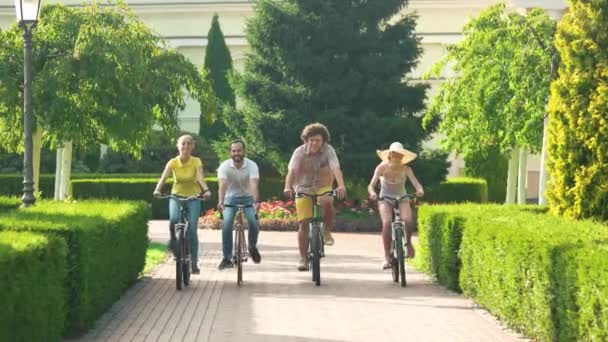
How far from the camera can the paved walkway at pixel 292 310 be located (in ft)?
32.8

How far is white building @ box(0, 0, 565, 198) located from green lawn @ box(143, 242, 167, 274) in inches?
1182

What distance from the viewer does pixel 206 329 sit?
33.6 feet

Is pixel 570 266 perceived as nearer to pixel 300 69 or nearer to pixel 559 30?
pixel 559 30

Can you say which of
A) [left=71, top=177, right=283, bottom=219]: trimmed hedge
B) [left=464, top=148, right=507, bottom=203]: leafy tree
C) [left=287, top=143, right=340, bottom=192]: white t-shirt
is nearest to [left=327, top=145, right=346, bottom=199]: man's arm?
[left=287, top=143, right=340, bottom=192]: white t-shirt

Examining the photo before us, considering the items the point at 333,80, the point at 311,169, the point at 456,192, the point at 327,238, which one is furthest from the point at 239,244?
the point at 456,192

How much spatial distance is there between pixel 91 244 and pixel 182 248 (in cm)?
298

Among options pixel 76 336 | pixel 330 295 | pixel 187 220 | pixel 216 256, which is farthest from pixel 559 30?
pixel 216 256

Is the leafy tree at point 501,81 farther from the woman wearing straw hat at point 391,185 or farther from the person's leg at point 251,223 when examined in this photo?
the person's leg at point 251,223

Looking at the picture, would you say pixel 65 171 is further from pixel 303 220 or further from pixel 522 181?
pixel 303 220

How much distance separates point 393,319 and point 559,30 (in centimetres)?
390

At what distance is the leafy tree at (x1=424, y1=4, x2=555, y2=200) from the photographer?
2447cm

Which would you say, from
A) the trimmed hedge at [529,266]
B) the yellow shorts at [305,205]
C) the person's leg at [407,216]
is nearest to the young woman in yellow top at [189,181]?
the yellow shorts at [305,205]

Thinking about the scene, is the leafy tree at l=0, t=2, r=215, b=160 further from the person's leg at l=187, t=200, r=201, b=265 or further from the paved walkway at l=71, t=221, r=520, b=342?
the person's leg at l=187, t=200, r=201, b=265

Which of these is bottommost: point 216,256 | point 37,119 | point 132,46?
point 216,256
